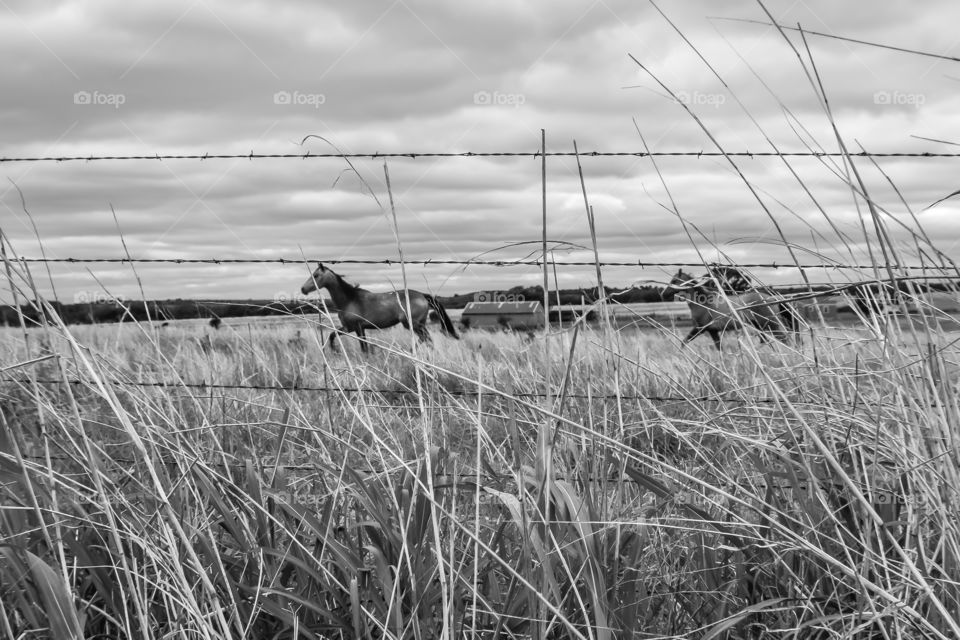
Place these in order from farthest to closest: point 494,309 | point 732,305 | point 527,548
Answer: point 494,309 → point 732,305 → point 527,548

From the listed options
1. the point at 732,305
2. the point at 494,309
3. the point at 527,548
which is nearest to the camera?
the point at 527,548

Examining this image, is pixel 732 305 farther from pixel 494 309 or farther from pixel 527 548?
pixel 494 309

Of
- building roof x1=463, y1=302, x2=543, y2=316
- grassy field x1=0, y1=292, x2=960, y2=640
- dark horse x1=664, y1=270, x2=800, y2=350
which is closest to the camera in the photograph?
grassy field x1=0, y1=292, x2=960, y2=640

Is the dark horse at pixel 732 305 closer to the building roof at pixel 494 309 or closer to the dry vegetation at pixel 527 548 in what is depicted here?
the dry vegetation at pixel 527 548

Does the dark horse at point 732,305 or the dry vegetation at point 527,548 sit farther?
the dark horse at point 732,305

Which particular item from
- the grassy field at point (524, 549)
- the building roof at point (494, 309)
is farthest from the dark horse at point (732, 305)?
the building roof at point (494, 309)

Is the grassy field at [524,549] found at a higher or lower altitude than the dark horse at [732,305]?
lower

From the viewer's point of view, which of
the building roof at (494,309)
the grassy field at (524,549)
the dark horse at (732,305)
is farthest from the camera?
the building roof at (494,309)

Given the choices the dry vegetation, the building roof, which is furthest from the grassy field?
the building roof

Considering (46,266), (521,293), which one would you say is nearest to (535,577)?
(46,266)

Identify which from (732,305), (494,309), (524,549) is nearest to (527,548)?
(524,549)

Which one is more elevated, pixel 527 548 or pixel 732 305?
pixel 732 305

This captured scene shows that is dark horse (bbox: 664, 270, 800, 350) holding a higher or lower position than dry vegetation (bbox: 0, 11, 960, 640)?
higher

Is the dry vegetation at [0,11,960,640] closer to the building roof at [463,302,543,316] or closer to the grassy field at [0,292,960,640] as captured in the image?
the grassy field at [0,292,960,640]
